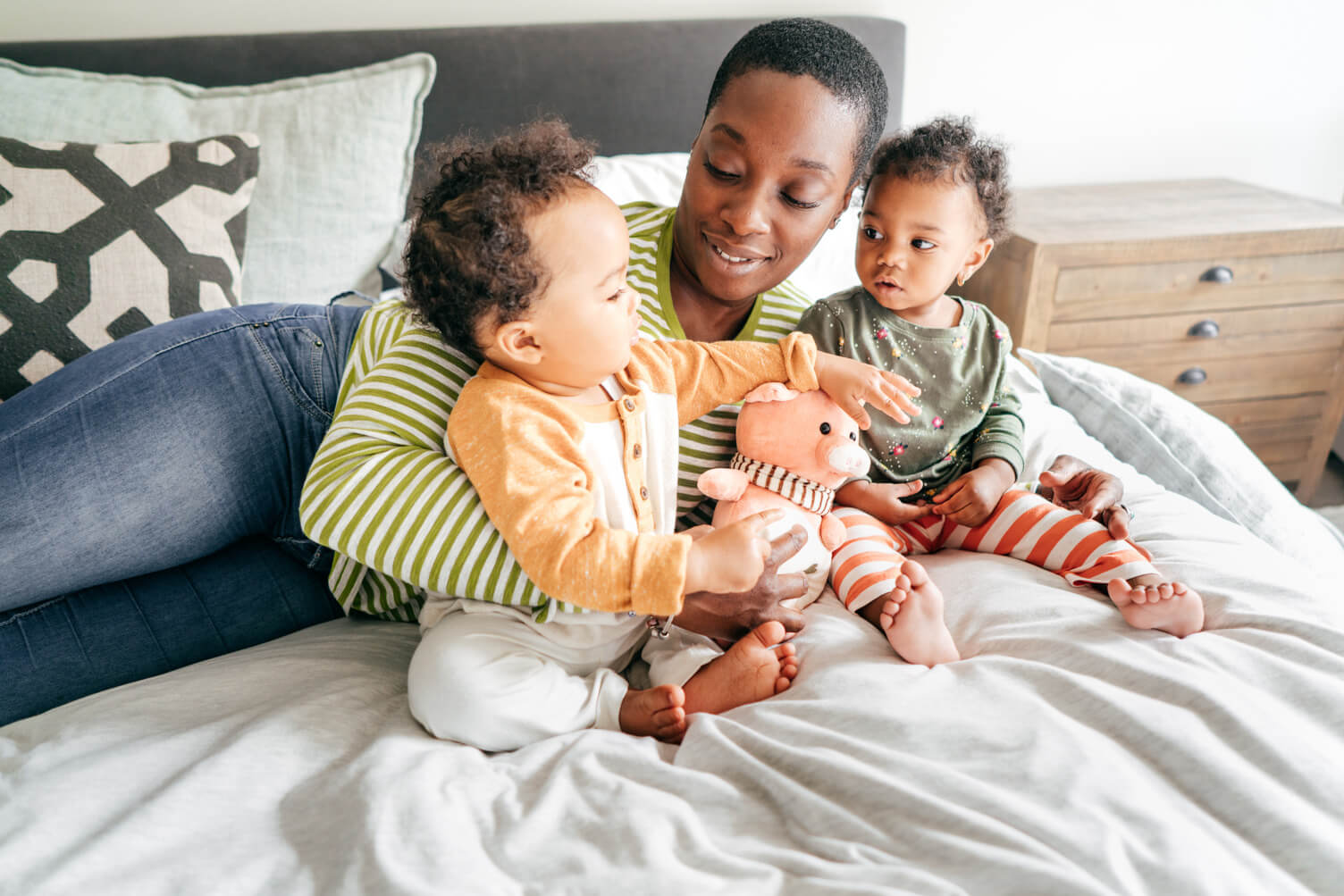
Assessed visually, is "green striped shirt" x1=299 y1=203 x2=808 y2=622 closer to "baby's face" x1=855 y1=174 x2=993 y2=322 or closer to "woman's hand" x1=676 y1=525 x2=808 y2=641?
"woman's hand" x1=676 y1=525 x2=808 y2=641

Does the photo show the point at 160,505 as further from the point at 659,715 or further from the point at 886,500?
the point at 886,500

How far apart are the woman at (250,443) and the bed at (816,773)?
83mm

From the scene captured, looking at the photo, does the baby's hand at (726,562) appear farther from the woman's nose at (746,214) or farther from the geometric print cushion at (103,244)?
the geometric print cushion at (103,244)

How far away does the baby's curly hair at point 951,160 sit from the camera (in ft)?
3.61

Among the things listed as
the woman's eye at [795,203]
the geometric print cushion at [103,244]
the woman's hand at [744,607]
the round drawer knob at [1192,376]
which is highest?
the woman's eye at [795,203]

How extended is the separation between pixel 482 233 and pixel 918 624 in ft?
1.89

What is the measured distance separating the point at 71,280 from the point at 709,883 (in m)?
1.29

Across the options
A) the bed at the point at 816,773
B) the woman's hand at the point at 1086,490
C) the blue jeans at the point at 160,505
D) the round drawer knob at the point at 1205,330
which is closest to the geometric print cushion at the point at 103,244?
the blue jeans at the point at 160,505

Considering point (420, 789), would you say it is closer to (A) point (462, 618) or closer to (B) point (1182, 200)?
(A) point (462, 618)

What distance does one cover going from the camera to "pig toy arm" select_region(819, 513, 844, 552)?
102 centimetres

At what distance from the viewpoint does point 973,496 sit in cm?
106

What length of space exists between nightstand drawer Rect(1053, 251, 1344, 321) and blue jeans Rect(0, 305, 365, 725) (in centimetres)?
161

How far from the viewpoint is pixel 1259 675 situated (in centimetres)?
80

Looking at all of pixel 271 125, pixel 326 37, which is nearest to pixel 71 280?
pixel 271 125
